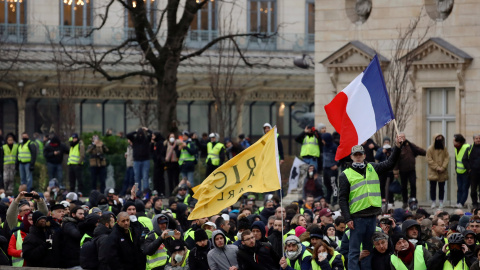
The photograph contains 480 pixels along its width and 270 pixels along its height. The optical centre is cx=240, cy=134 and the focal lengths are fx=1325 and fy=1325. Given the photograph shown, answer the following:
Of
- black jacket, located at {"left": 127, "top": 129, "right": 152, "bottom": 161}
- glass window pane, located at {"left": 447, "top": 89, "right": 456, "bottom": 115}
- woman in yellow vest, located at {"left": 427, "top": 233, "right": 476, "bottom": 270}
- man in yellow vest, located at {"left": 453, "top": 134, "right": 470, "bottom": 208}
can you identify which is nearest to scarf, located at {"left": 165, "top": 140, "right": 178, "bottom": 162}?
black jacket, located at {"left": 127, "top": 129, "right": 152, "bottom": 161}

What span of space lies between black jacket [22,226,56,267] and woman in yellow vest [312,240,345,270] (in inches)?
156

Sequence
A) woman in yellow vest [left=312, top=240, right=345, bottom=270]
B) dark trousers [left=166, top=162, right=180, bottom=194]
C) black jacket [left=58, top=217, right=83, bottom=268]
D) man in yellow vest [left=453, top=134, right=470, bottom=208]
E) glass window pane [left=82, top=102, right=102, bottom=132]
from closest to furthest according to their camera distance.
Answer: woman in yellow vest [left=312, top=240, right=345, bottom=270]
black jacket [left=58, top=217, right=83, bottom=268]
man in yellow vest [left=453, top=134, right=470, bottom=208]
dark trousers [left=166, top=162, right=180, bottom=194]
glass window pane [left=82, top=102, right=102, bottom=132]

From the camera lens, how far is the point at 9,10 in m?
54.1

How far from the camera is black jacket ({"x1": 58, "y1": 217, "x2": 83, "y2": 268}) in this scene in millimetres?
19031

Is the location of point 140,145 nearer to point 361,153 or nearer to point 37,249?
point 37,249

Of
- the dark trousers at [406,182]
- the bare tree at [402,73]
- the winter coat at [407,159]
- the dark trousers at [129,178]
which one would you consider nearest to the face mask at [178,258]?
the winter coat at [407,159]

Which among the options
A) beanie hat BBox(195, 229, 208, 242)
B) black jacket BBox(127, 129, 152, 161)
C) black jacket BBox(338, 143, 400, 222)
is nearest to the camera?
black jacket BBox(338, 143, 400, 222)

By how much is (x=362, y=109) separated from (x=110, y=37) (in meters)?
38.3

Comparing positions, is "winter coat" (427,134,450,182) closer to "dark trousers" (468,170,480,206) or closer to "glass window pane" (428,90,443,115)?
"dark trousers" (468,170,480,206)

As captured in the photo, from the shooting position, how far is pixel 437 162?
89.6 ft

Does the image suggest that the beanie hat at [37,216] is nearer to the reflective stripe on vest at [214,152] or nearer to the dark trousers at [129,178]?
the reflective stripe on vest at [214,152]

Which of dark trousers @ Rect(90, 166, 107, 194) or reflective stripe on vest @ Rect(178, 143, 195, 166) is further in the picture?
dark trousers @ Rect(90, 166, 107, 194)

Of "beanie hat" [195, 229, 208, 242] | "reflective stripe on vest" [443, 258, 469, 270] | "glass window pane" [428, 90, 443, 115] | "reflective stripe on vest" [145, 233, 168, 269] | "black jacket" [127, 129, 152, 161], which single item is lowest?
"reflective stripe on vest" [145, 233, 168, 269]

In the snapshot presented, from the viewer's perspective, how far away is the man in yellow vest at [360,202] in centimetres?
1698
